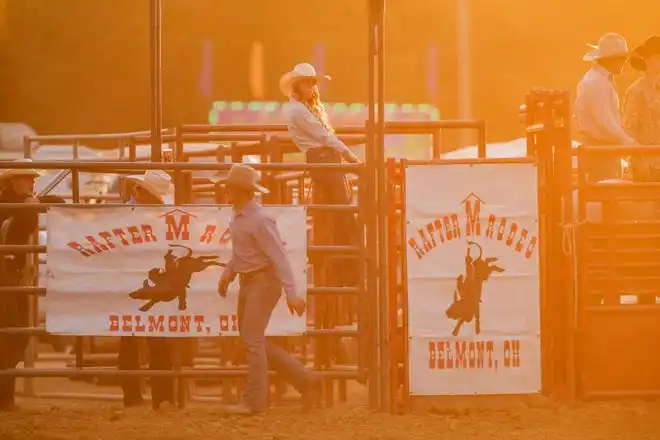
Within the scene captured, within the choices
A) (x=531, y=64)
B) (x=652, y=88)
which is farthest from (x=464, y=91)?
(x=652, y=88)

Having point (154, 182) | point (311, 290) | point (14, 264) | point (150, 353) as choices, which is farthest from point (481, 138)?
point (14, 264)

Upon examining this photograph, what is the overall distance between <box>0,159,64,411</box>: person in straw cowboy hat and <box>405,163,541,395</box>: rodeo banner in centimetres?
288

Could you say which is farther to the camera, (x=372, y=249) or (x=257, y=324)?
(x=372, y=249)

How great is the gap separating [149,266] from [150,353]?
0.72 metres

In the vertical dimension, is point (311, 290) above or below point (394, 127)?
below

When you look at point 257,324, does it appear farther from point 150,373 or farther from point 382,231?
point 382,231

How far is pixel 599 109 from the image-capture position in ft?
38.0

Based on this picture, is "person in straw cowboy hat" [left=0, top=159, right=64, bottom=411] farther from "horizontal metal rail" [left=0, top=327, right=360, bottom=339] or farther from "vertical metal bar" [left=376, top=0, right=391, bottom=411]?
Result: "vertical metal bar" [left=376, top=0, right=391, bottom=411]

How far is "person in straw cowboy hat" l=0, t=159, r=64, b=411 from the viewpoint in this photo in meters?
11.5

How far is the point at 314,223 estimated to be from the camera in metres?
11.9

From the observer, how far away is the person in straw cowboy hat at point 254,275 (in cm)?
1039

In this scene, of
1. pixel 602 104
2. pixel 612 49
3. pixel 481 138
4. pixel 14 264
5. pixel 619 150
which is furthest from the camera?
pixel 481 138

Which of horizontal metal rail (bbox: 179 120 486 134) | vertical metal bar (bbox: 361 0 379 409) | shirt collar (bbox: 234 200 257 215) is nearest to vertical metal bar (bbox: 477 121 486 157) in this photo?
horizontal metal rail (bbox: 179 120 486 134)

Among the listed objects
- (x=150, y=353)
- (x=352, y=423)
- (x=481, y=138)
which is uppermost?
(x=481, y=138)
